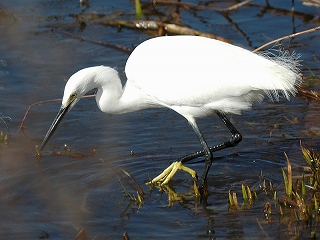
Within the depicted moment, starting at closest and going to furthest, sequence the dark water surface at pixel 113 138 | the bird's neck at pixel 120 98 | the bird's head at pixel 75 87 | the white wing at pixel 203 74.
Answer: the dark water surface at pixel 113 138
the white wing at pixel 203 74
the bird's head at pixel 75 87
the bird's neck at pixel 120 98

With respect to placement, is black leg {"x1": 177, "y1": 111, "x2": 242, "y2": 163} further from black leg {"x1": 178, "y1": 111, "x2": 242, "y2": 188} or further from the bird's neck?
the bird's neck

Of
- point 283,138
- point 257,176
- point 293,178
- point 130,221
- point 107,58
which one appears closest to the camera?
point 130,221

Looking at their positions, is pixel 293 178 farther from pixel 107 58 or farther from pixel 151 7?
pixel 151 7

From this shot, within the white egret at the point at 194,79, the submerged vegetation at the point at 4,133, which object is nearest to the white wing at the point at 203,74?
the white egret at the point at 194,79

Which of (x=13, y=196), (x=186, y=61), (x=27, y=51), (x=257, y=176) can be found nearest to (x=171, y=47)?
(x=186, y=61)

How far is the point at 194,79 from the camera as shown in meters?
5.81

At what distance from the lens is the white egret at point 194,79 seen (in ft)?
18.7

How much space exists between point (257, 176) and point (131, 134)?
1.46 m

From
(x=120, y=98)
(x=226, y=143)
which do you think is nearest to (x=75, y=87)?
(x=120, y=98)

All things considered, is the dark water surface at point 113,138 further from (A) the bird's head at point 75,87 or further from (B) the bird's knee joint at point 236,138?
(A) the bird's head at point 75,87

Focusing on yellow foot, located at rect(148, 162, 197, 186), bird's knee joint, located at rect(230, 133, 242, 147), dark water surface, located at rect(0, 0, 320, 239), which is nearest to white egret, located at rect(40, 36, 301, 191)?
yellow foot, located at rect(148, 162, 197, 186)

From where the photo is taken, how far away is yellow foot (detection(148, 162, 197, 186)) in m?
6.04

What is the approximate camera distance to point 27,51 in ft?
29.7

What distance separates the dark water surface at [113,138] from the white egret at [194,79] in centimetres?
45
